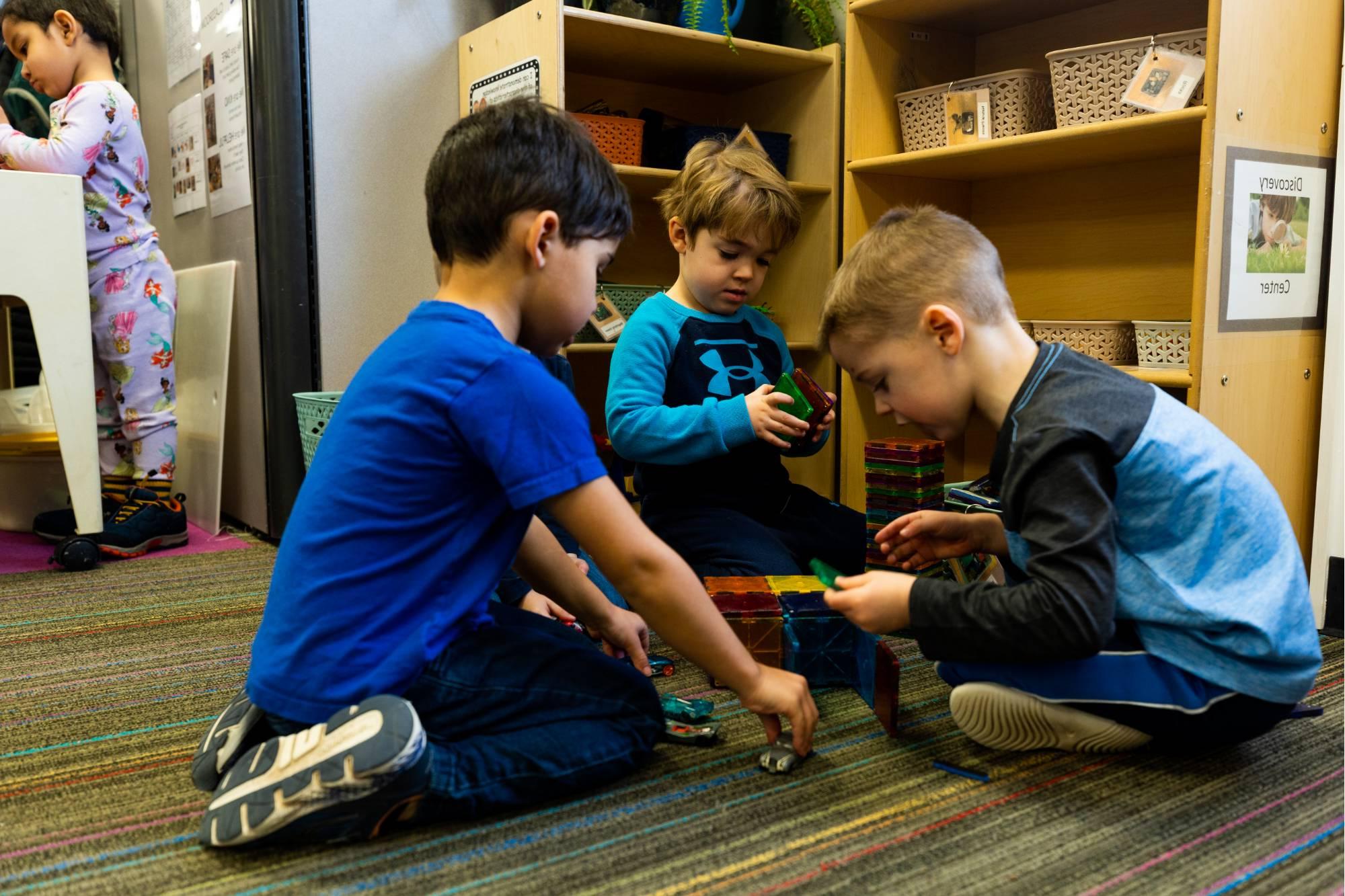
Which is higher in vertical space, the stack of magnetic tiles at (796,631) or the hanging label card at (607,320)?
the hanging label card at (607,320)

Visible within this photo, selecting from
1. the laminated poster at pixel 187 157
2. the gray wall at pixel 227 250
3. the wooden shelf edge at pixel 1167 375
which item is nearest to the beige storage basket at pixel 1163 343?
the wooden shelf edge at pixel 1167 375

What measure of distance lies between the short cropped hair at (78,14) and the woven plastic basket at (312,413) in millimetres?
864

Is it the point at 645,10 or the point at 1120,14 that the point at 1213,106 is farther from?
the point at 645,10

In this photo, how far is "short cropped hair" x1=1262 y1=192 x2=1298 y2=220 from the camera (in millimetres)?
1506

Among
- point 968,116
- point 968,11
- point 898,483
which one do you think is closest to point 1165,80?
point 968,116

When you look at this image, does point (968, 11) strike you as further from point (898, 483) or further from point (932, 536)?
point (932, 536)

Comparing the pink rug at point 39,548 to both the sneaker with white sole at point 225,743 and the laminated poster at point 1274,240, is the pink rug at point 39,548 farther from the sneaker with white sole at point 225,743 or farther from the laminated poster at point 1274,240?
the laminated poster at point 1274,240

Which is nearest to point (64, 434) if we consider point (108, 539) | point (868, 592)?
point (108, 539)

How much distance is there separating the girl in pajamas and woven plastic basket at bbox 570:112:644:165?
0.96m

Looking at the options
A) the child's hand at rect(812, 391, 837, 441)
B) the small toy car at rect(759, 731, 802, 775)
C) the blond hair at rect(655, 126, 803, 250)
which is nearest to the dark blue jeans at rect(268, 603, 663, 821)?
the small toy car at rect(759, 731, 802, 775)

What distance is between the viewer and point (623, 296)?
219cm

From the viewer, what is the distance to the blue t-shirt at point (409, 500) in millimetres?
870

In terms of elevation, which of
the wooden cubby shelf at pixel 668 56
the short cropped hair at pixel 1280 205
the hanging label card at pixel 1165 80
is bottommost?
the short cropped hair at pixel 1280 205

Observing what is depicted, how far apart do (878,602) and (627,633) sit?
1.00 ft
